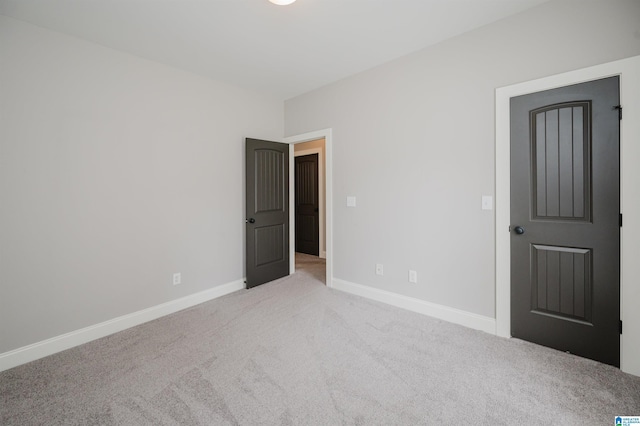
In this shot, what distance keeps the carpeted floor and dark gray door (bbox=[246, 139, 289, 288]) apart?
1.18 meters

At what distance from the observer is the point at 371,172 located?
323cm

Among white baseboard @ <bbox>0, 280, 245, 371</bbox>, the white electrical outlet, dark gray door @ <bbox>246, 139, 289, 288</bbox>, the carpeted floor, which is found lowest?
the carpeted floor

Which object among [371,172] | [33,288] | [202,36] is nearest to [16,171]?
[33,288]

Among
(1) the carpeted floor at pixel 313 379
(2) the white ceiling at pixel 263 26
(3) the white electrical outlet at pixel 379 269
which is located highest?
(2) the white ceiling at pixel 263 26

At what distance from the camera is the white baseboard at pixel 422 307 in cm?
248

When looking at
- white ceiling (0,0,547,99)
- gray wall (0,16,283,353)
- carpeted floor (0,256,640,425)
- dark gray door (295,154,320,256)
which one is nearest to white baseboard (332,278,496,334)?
carpeted floor (0,256,640,425)

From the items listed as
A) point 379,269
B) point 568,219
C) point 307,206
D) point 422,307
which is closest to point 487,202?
point 568,219

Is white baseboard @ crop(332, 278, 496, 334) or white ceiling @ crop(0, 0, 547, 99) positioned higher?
white ceiling @ crop(0, 0, 547, 99)

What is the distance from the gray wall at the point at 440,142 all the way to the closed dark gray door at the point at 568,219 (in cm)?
21

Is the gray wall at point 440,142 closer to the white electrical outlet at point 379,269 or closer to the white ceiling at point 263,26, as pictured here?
the white electrical outlet at point 379,269

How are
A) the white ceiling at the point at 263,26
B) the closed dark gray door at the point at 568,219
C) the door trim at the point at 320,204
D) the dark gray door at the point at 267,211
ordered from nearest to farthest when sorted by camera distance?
the closed dark gray door at the point at 568,219, the white ceiling at the point at 263,26, the dark gray door at the point at 267,211, the door trim at the point at 320,204

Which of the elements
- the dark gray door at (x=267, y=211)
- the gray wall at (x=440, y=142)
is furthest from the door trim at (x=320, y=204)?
the gray wall at (x=440, y=142)

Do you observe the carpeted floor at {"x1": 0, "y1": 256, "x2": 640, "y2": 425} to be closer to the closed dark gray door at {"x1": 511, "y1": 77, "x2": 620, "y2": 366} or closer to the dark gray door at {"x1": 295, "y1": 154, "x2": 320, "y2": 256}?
the closed dark gray door at {"x1": 511, "y1": 77, "x2": 620, "y2": 366}

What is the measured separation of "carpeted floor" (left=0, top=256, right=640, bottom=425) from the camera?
1565 millimetres
